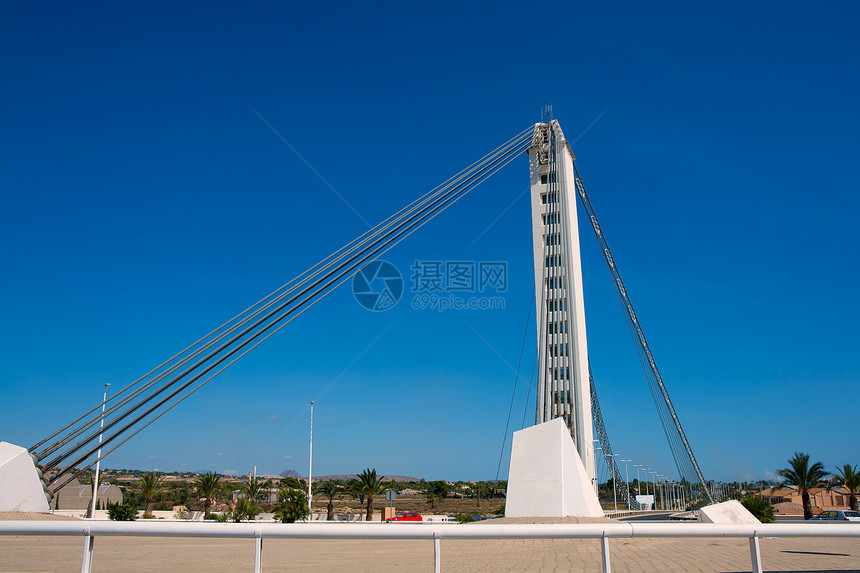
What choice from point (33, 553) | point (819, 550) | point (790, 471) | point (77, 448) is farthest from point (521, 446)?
point (790, 471)

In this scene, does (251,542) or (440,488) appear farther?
(440,488)

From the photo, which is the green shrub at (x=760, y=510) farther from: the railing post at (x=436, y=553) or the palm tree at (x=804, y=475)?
the railing post at (x=436, y=553)

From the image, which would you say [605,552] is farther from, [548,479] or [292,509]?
[292,509]

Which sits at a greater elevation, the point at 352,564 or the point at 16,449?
the point at 16,449

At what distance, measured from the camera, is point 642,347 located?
32500mm

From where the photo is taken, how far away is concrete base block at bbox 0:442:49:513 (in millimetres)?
10695

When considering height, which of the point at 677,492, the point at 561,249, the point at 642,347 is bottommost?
the point at 677,492

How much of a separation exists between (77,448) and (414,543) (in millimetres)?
9336

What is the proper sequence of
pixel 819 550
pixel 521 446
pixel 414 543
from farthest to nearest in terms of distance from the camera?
1. pixel 521 446
2. pixel 819 550
3. pixel 414 543

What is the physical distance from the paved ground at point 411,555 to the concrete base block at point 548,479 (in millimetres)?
12966

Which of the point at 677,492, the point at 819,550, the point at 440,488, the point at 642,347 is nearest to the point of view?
the point at 819,550

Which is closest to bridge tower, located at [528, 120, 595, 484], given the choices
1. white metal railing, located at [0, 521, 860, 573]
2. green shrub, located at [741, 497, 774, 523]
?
green shrub, located at [741, 497, 774, 523]

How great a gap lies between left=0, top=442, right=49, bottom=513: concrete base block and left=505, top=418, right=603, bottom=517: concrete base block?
1252 centimetres

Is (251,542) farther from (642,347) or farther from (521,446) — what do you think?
(642,347)
